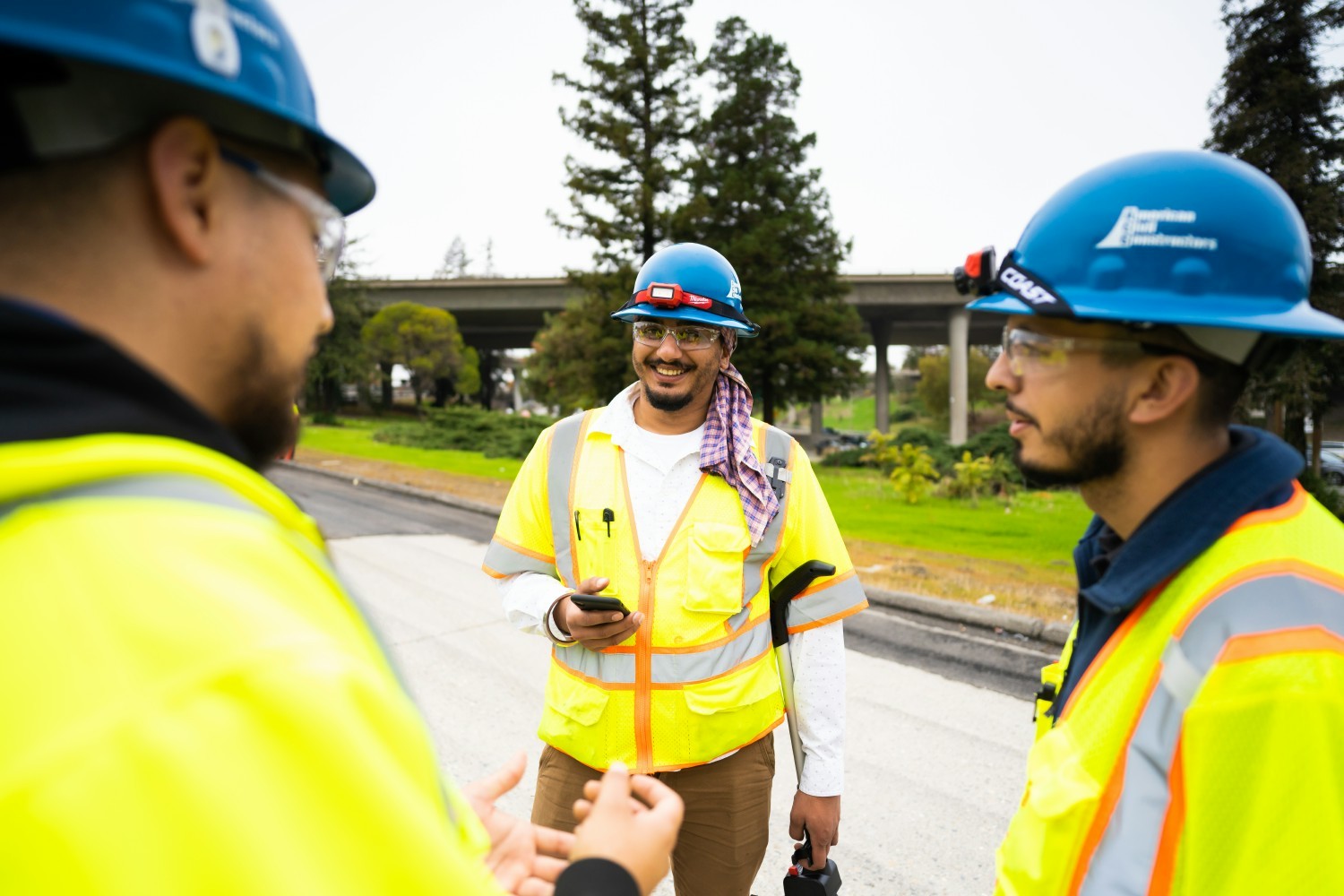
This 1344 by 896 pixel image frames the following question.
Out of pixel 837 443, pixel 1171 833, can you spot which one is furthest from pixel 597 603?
pixel 837 443

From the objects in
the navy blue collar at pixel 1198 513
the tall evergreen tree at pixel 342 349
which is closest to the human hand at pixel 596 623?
the navy blue collar at pixel 1198 513

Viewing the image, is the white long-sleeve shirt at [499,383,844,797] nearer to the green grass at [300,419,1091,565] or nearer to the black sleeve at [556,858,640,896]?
the black sleeve at [556,858,640,896]

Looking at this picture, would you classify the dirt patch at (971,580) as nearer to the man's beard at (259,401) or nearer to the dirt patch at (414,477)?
the dirt patch at (414,477)

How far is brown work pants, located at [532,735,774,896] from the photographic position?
2.57 metres

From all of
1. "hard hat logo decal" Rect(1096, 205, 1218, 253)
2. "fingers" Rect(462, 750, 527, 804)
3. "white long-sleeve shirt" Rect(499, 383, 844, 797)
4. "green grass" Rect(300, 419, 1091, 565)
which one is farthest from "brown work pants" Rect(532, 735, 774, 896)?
"green grass" Rect(300, 419, 1091, 565)

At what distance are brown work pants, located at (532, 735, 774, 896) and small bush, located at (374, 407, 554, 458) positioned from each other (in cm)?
2216

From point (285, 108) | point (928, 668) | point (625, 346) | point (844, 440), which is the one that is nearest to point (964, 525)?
point (928, 668)

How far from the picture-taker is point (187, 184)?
2.68 ft

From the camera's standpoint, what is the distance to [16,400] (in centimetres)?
66

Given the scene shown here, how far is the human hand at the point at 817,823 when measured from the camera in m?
2.67

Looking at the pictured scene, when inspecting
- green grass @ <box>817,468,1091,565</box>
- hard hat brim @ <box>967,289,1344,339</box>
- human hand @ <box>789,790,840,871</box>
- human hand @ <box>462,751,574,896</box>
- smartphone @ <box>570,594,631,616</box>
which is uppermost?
hard hat brim @ <box>967,289,1344,339</box>

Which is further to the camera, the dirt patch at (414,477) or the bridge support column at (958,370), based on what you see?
the bridge support column at (958,370)

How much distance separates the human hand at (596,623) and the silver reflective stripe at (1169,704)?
140 centimetres

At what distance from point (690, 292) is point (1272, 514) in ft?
6.46
